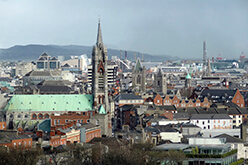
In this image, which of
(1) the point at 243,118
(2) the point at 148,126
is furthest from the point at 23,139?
(1) the point at 243,118

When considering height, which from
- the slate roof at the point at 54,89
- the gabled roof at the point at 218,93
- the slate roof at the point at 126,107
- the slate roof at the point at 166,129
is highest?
the slate roof at the point at 54,89

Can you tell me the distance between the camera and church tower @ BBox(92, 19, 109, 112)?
399 feet

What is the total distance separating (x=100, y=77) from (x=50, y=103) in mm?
9191

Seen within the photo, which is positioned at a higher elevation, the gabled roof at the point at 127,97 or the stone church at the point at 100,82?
the stone church at the point at 100,82

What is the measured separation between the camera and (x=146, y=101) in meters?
155

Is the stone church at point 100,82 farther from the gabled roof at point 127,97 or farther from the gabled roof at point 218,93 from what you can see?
the gabled roof at point 218,93

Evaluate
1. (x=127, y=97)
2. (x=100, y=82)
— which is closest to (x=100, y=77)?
(x=100, y=82)

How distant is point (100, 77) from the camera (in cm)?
12394

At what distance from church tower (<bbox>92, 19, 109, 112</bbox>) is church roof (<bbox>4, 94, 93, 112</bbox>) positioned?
1.29 m

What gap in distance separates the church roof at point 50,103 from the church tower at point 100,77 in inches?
50.7

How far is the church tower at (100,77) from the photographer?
122 meters

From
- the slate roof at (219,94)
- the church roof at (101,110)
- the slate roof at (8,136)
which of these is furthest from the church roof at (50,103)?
the slate roof at (219,94)

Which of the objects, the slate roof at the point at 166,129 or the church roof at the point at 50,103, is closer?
the slate roof at the point at 166,129

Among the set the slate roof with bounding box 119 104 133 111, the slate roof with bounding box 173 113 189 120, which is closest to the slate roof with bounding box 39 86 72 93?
the slate roof with bounding box 119 104 133 111
